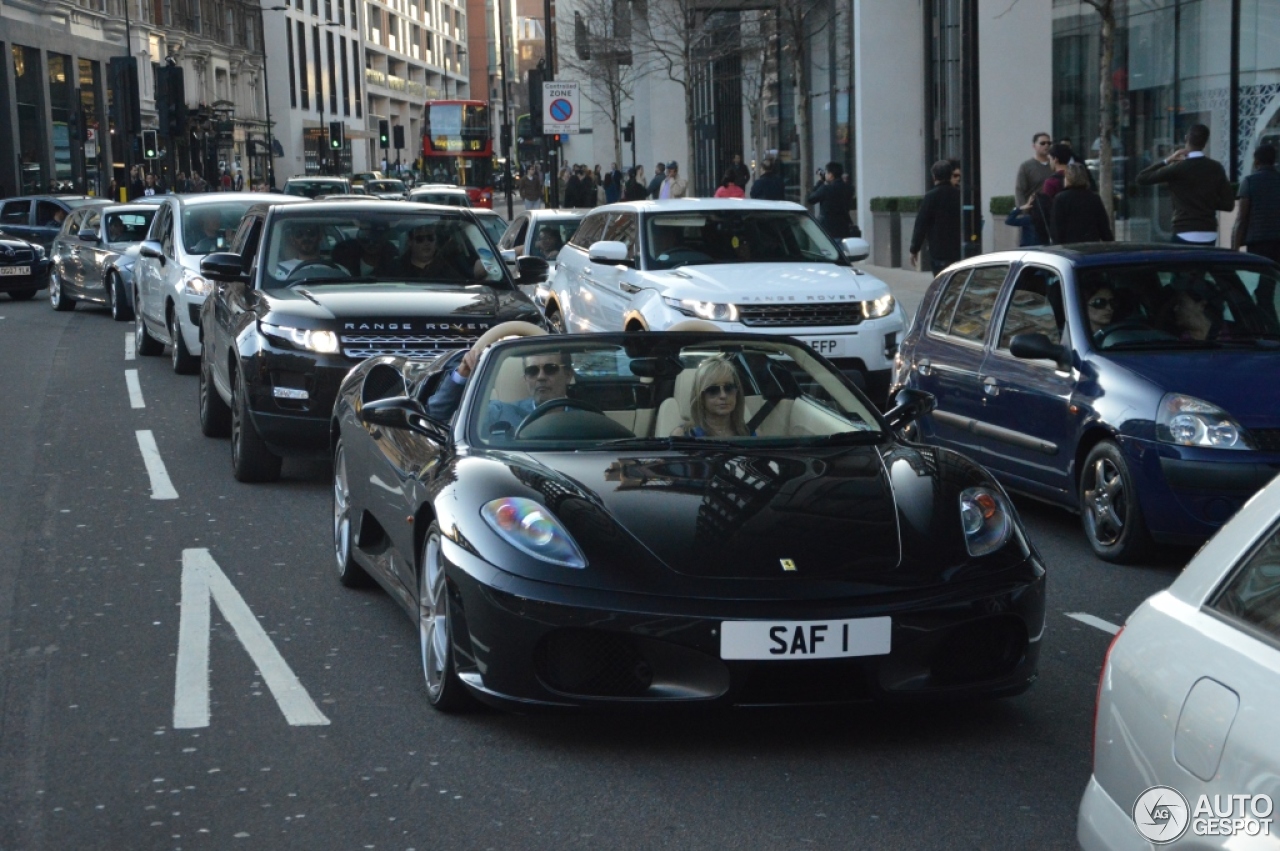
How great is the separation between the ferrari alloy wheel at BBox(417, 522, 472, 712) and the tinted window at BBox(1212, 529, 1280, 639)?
10.3ft

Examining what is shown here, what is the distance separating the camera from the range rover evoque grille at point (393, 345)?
10.7 meters

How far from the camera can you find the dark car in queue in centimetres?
509

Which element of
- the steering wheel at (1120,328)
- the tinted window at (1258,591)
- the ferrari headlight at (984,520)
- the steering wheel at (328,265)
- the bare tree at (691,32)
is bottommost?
the ferrari headlight at (984,520)

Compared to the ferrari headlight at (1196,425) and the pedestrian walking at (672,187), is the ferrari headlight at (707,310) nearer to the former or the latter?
the ferrari headlight at (1196,425)

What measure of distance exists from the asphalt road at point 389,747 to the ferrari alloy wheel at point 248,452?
Answer: 7.98 ft

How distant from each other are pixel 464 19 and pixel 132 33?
10479cm

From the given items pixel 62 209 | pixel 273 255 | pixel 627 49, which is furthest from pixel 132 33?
pixel 273 255

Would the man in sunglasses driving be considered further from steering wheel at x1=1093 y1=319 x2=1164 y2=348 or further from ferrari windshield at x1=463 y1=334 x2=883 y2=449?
steering wheel at x1=1093 y1=319 x2=1164 y2=348

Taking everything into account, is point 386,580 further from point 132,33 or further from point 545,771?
point 132,33

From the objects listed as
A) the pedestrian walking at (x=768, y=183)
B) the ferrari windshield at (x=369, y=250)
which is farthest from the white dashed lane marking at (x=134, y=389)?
the pedestrian walking at (x=768, y=183)

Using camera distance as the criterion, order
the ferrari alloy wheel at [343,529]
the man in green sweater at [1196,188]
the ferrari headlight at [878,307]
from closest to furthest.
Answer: the ferrari alloy wheel at [343,529] < the ferrari headlight at [878,307] < the man in green sweater at [1196,188]

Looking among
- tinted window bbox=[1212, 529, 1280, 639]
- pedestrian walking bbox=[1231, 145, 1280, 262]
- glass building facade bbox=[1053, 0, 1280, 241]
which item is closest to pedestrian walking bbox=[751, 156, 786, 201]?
glass building facade bbox=[1053, 0, 1280, 241]

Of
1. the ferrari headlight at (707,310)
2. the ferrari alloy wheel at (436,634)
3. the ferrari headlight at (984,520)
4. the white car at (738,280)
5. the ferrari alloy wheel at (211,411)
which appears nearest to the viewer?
the ferrari headlight at (984,520)

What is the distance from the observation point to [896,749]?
5.33m
